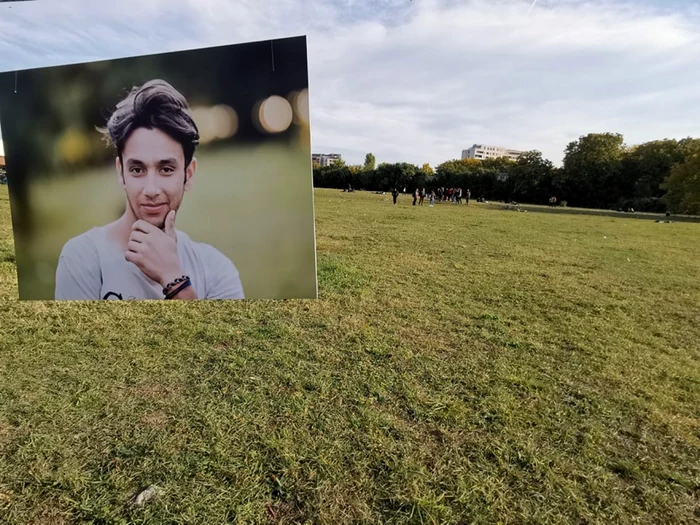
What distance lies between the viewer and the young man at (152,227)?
11.8 ft

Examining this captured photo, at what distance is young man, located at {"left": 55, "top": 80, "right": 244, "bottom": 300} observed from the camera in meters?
3.59

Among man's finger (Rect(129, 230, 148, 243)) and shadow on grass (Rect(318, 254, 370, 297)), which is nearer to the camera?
man's finger (Rect(129, 230, 148, 243))

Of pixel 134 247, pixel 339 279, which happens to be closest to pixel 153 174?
pixel 134 247

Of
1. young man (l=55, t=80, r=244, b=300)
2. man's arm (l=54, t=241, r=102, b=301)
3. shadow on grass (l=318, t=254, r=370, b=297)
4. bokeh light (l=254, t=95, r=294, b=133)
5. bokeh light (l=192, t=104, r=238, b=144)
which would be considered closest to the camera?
bokeh light (l=254, t=95, r=294, b=133)

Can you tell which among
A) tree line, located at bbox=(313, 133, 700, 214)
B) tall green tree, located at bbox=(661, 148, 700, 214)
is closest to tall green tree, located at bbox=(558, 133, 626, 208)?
tree line, located at bbox=(313, 133, 700, 214)

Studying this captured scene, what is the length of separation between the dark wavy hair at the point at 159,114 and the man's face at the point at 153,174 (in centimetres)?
5

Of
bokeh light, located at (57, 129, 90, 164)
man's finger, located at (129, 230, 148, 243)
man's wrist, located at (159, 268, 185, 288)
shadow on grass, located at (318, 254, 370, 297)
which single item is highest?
bokeh light, located at (57, 129, 90, 164)

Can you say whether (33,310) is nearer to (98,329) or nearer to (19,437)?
(98,329)

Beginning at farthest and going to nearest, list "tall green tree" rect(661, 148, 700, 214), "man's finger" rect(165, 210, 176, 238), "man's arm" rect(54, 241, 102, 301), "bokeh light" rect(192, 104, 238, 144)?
"tall green tree" rect(661, 148, 700, 214)
"man's arm" rect(54, 241, 102, 301)
"man's finger" rect(165, 210, 176, 238)
"bokeh light" rect(192, 104, 238, 144)

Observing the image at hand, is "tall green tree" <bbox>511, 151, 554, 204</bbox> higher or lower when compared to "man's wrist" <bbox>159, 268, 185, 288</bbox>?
higher

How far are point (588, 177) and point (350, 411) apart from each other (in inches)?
2295

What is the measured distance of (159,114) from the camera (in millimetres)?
3584

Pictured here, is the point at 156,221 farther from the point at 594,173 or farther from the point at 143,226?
the point at 594,173

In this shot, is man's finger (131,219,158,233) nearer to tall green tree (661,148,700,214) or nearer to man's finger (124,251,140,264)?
man's finger (124,251,140,264)
